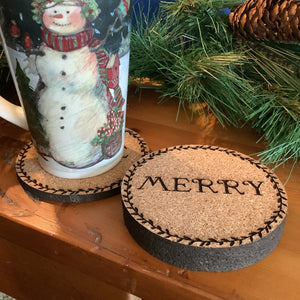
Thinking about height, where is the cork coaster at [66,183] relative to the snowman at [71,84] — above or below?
below

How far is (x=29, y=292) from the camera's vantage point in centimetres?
41

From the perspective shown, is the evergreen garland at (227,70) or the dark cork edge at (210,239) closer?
the dark cork edge at (210,239)

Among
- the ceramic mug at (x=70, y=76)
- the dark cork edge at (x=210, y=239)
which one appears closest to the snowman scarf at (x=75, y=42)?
the ceramic mug at (x=70, y=76)

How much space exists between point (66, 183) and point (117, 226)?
0.08 meters

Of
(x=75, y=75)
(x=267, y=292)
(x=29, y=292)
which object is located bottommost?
(x=29, y=292)

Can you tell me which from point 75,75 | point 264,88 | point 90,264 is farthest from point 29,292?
point 264,88

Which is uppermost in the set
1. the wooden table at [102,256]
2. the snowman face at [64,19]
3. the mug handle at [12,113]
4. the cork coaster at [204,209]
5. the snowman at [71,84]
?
the snowman face at [64,19]

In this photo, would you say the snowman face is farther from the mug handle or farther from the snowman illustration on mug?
the mug handle

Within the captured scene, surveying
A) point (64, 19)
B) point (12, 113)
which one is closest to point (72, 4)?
point (64, 19)

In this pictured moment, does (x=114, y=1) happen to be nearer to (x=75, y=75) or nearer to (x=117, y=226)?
(x=75, y=75)

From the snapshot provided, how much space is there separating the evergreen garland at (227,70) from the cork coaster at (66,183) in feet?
0.48

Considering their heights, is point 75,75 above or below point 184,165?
above

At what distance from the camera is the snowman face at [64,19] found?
0.88 ft

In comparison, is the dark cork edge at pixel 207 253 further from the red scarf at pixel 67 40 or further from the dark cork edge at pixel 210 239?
the red scarf at pixel 67 40
